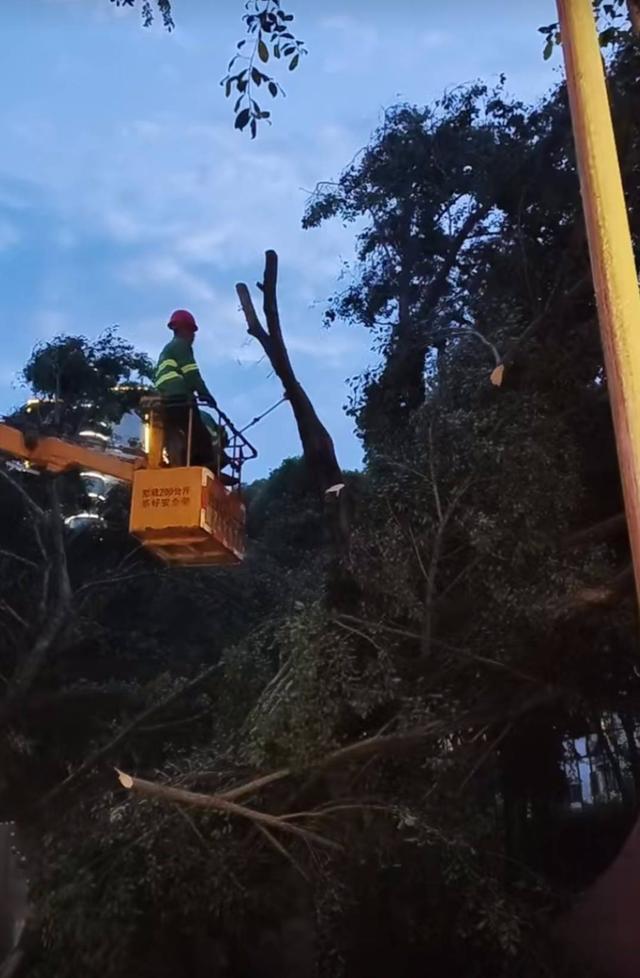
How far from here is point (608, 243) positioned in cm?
413

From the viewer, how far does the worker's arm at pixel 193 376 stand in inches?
294

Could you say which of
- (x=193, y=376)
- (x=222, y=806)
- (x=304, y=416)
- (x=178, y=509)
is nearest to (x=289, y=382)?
(x=304, y=416)

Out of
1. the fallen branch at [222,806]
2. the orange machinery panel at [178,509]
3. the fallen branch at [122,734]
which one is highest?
the orange machinery panel at [178,509]

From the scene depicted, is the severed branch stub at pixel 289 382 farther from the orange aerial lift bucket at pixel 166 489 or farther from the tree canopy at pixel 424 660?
the orange aerial lift bucket at pixel 166 489

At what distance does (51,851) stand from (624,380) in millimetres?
7154

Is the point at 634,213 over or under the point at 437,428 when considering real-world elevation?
over

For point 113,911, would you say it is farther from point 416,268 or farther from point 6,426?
point 416,268

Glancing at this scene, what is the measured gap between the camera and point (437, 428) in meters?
8.95

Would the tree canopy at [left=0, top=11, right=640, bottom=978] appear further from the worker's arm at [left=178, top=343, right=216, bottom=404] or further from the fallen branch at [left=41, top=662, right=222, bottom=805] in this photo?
the worker's arm at [left=178, top=343, right=216, bottom=404]

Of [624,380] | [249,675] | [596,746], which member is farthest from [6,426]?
[596,746]

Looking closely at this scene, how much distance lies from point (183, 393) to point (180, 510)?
0.95 meters

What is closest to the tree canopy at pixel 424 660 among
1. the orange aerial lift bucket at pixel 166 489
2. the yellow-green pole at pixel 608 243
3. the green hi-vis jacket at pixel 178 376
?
the orange aerial lift bucket at pixel 166 489

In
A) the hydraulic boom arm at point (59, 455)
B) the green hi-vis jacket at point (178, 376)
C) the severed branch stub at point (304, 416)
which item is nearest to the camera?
the green hi-vis jacket at point (178, 376)

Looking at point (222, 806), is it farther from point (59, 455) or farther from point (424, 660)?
point (59, 455)
